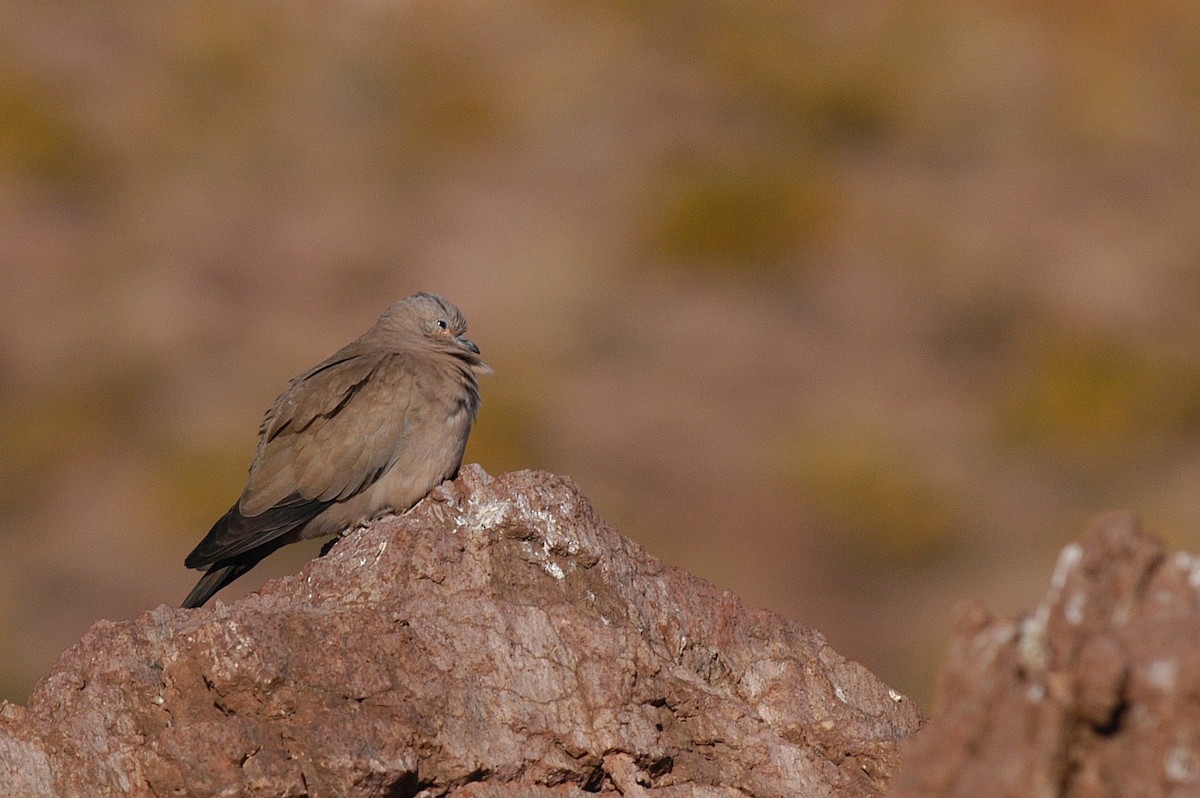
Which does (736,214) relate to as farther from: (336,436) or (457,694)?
(457,694)

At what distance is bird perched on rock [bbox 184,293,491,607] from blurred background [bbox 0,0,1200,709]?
33.2ft

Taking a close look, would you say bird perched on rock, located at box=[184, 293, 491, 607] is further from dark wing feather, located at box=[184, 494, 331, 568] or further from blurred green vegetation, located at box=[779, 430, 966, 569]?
blurred green vegetation, located at box=[779, 430, 966, 569]

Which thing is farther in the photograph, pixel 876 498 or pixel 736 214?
pixel 736 214

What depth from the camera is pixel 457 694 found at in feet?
23.2

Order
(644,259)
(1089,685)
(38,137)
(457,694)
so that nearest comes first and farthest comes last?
(1089,685) → (457,694) → (644,259) → (38,137)

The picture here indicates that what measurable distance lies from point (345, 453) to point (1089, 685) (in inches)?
→ 242

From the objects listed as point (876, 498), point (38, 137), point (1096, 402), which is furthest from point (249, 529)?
point (38, 137)

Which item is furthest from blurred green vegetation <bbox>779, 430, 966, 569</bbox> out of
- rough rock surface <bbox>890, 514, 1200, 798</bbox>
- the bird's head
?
rough rock surface <bbox>890, 514, 1200, 798</bbox>

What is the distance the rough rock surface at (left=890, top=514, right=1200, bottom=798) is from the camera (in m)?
4.70

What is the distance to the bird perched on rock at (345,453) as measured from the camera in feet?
32.7

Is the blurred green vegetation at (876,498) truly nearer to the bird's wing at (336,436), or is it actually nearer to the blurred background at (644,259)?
the blurred background at (644,259)

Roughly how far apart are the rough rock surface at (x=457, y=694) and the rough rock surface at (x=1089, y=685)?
2144 mm

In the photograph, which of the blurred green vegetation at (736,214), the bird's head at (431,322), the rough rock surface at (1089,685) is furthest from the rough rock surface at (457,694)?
the blurred green vegetation at (736,214)

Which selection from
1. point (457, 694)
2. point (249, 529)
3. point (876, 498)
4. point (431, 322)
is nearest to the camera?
point (457, 694)
